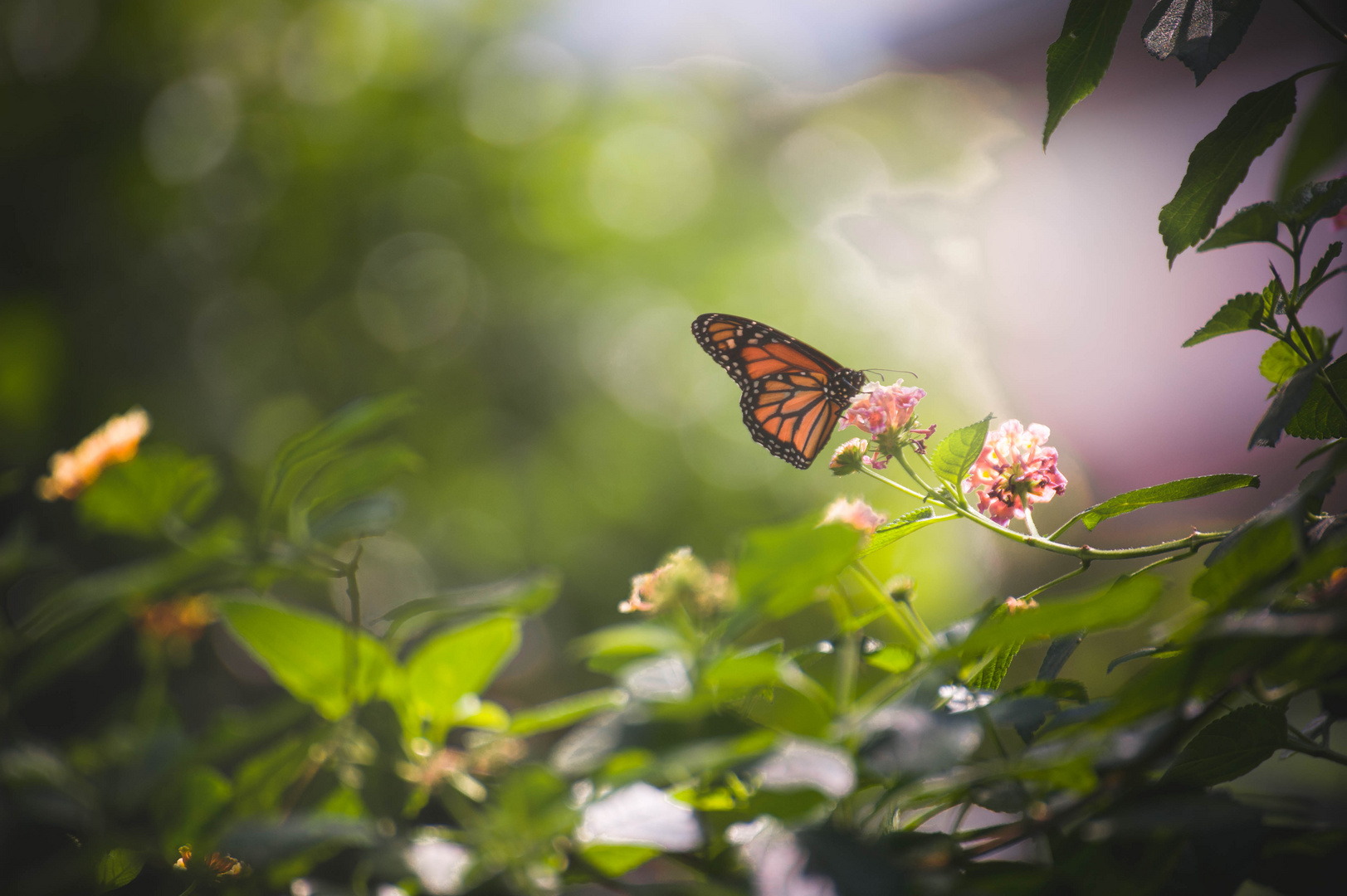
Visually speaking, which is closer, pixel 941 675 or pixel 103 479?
pixel 941 675

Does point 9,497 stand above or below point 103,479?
above

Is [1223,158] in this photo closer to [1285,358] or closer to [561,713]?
[1285,358]

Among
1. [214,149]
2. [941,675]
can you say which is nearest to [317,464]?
[941,675]

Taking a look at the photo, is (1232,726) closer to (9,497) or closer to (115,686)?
(115,686)

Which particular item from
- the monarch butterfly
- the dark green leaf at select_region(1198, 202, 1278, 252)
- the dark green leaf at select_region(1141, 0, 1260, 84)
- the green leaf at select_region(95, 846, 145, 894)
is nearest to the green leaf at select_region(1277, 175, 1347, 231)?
the dark green leaf at select_region(1198, 202, 1278, 252)

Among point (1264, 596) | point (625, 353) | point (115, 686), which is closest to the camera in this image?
point (1264, 596)

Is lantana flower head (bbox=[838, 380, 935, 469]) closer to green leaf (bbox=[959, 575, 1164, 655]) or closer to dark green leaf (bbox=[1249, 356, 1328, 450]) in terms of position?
dark green leaf (bbox=[1249, 356, 1328, 450])

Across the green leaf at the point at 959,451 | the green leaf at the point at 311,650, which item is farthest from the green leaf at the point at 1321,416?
the green leaf at the point at 311,650

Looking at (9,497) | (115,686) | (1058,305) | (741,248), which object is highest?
(741,248)
